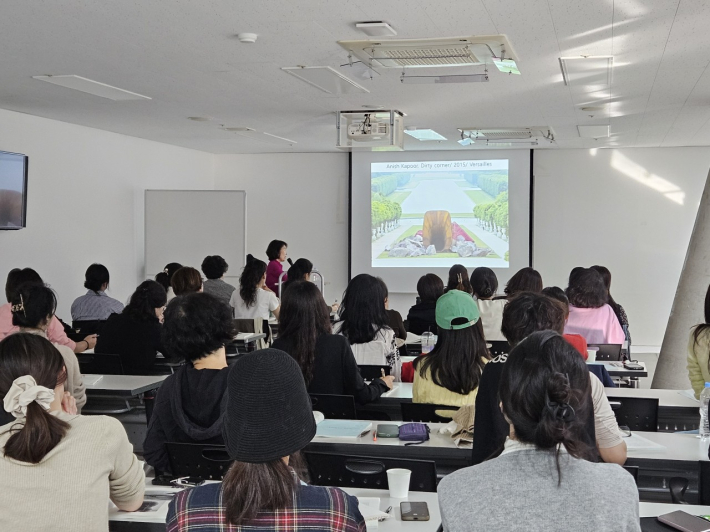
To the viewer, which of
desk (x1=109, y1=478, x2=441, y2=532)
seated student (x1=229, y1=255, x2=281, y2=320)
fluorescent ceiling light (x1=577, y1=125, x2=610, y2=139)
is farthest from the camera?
fluorescent ceiling light (x1=577, y1=125, x2=610, y2=139)

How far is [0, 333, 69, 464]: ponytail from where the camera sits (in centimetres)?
206

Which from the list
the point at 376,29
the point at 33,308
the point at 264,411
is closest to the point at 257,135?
the point at 376,29

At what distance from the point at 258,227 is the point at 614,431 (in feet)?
33.7

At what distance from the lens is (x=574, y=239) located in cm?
1153

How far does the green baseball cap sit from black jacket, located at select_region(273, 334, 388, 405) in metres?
0.65

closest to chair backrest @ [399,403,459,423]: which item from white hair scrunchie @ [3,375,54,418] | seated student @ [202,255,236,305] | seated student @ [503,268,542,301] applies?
white hair scrunchie @ [3,375,54,418]

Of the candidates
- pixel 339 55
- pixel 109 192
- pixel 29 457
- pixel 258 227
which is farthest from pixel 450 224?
pixel 29 457

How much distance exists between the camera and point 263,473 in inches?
59.5

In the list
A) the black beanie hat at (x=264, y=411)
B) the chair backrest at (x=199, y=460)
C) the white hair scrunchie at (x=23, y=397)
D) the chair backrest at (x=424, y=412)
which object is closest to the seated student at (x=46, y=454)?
the white hair scrunchie at (x=23, y=397)

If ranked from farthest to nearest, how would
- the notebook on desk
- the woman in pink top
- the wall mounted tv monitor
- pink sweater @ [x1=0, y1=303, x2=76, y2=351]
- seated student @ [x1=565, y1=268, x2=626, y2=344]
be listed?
1. the woman in pink top
2. the wall mounted tv monitor
3. seated student @ [x1=565, y1=268, x2=626, y2=344]
4. pink sweater @ [x1=0, y1=303, x2=76, y2=351]
5. the notebook on desk

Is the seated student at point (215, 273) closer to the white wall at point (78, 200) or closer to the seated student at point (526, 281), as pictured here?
the white wall at point (78, 200)

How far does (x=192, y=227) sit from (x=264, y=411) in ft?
30.8

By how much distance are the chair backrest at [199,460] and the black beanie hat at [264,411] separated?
1161mm

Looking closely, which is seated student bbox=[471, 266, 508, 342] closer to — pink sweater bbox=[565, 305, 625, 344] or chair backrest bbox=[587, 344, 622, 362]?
pink sweater bbox=[565, 305, 625, 344]
